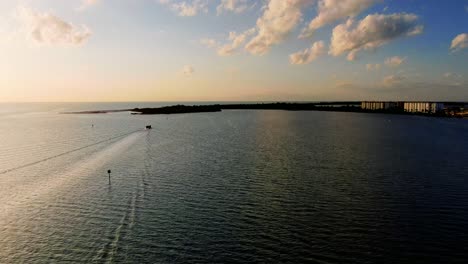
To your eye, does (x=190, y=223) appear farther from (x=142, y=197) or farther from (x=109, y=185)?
(x=109, y=185)

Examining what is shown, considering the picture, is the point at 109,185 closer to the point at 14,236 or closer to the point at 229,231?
the point at 14,236

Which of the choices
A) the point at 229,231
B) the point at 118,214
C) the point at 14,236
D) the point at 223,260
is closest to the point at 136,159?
the point at 118,214

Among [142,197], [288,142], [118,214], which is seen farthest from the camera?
[288,142]

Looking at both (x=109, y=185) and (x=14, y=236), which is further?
(x=109, y=185)

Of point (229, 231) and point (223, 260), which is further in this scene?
point (229, 231)

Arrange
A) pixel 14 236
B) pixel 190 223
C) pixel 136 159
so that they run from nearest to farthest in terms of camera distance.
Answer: pixel 14 236
pixel 190 223
pixel 136 159

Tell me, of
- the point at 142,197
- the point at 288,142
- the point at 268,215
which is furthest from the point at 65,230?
the point at 288,142
